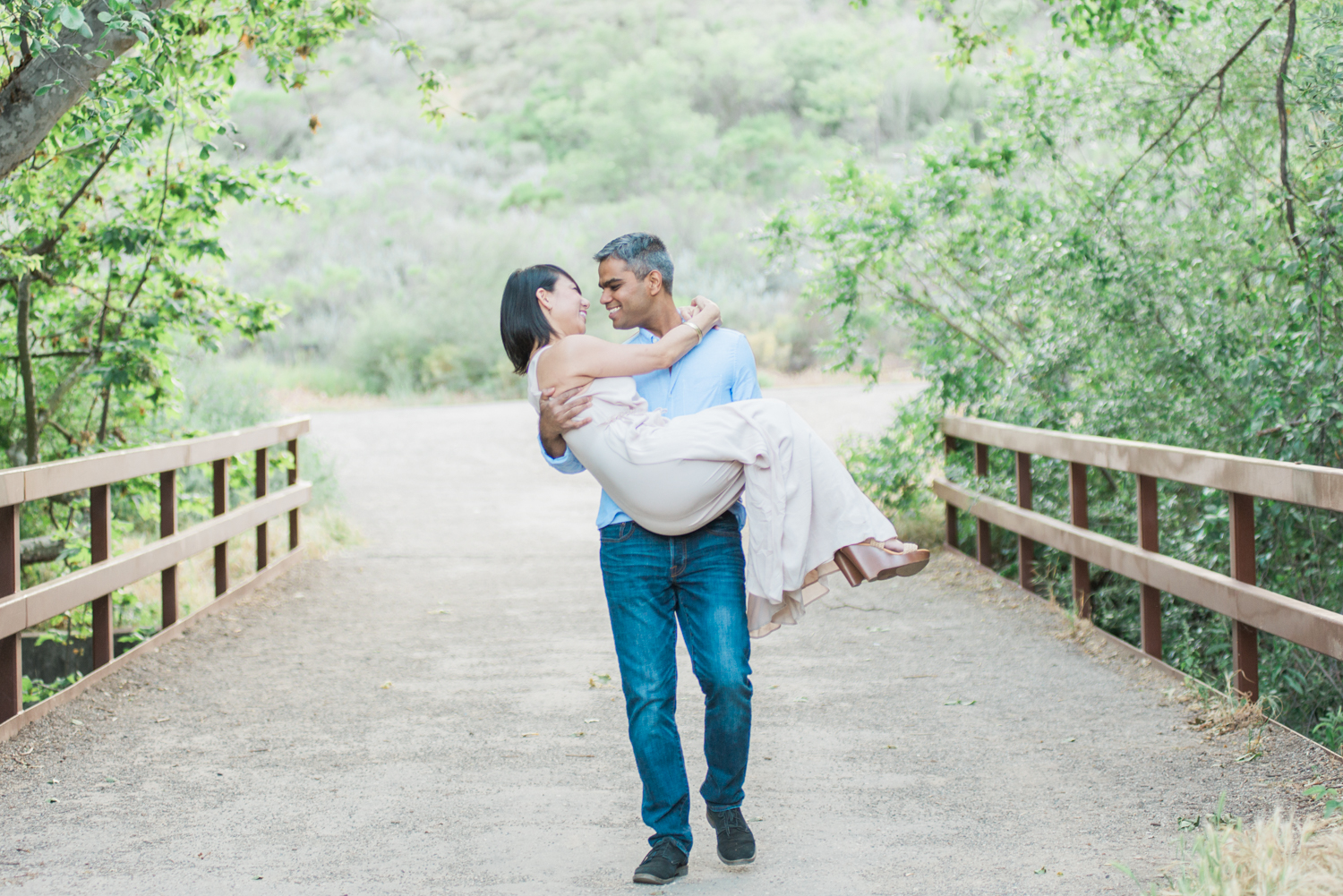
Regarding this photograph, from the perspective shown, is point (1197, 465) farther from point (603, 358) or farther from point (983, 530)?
point (983, 530)

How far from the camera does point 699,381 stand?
3457 millimetres

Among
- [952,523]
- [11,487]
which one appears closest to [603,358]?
[11,487]

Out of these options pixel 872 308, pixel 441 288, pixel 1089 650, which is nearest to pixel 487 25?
pixel 441 288

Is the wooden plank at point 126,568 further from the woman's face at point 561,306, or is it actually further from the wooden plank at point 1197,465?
the wooden plank at point 1197,465

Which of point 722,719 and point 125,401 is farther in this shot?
point 125,401

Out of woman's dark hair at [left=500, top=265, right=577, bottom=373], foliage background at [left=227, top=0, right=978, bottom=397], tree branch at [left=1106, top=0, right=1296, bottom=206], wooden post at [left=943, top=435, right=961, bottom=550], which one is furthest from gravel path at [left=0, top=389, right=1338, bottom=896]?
foliage background at [left=227, top=0, right=978, bottom=397]

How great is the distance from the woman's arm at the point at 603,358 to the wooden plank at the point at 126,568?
8.27 ft

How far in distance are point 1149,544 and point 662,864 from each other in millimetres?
3213

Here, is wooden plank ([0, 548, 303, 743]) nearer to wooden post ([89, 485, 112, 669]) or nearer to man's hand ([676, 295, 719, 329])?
wooden post ([89, 485, 112, 669])

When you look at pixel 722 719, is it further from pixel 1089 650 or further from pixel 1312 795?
pixel 1089 650

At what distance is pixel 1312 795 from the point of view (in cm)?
379

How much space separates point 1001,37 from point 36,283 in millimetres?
5940

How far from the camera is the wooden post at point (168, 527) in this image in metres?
6.33

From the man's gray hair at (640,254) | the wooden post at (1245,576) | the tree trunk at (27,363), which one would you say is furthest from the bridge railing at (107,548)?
the wooden post at (1245,576)
